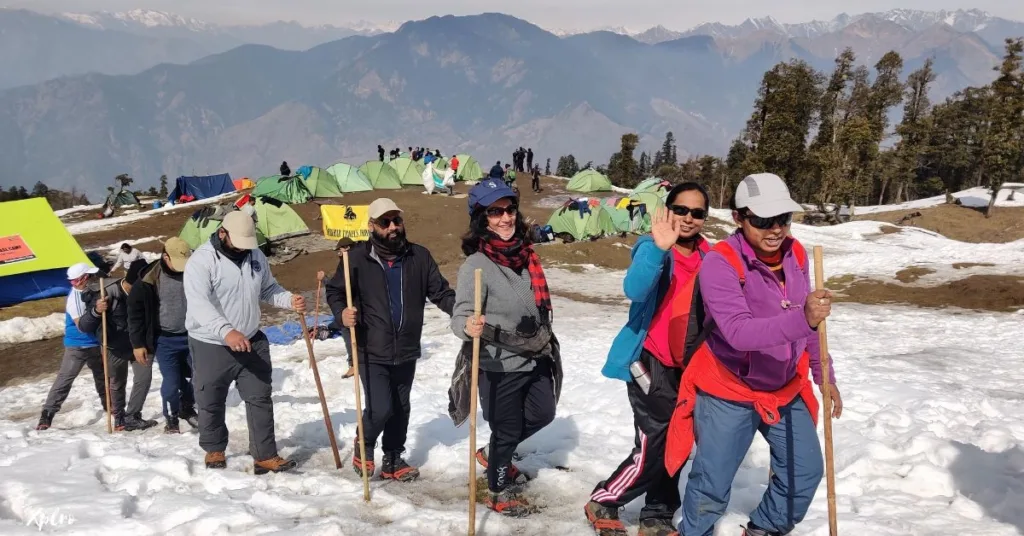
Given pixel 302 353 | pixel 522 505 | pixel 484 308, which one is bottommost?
pixel 302 353

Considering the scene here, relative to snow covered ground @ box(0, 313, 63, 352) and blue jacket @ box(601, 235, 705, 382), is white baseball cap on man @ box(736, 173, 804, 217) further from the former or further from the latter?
snow covered ground @ box(0, 313, 63, 352)

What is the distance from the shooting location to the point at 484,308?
399 centimetres

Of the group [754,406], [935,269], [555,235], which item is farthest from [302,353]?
[935,269]

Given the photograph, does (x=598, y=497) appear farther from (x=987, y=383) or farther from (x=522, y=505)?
(x=987, y=383)

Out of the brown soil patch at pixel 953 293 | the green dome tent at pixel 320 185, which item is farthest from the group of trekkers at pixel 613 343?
the green dome tent at pixel 320 185

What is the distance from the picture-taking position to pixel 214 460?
5.20m

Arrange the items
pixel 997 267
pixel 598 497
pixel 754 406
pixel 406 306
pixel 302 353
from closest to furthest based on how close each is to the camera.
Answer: pixel 754 406 < pixel 598 497 < pixel 406 306 < pixel 302 353 < pixel 997 267

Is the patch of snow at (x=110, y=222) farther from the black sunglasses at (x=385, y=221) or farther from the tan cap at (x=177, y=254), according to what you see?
the black sunglasses at (x=385, y=221)

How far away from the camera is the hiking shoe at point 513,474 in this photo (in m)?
4.45

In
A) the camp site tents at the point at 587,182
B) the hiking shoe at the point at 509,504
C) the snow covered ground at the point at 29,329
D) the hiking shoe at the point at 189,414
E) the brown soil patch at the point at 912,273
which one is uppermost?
the camp site tents at the point at 587,182

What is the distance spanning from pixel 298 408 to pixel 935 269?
61.2 ft

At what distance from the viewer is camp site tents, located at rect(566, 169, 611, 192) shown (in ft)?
119

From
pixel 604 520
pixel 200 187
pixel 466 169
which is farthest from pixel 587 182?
pixel 604 520

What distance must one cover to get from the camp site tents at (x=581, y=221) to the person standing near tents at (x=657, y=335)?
20.4 m
